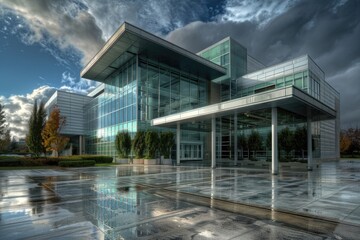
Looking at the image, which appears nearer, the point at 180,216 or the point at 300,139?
the point at 180,216

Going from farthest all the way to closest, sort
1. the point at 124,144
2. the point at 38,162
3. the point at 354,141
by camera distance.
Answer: the point at 354,141
the point at 124,144
the point at 38,162

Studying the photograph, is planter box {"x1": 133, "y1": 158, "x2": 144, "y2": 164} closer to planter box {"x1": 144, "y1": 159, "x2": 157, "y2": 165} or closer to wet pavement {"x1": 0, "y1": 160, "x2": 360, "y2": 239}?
planter box {"x1": 144, "y1": 159, "x2": 157, "y2": 165}

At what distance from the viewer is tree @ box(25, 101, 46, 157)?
1208 inches

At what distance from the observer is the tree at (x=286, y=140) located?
2959cm

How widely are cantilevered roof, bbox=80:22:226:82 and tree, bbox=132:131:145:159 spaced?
1222 centimetres

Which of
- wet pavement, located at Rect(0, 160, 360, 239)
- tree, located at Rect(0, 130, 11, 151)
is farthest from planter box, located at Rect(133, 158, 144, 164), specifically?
tree, located at Rect(0, 130, 11, 151)

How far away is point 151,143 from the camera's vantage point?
31641mm

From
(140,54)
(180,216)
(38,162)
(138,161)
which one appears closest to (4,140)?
(38,162)

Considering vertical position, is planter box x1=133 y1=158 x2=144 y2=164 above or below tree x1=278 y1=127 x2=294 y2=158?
below

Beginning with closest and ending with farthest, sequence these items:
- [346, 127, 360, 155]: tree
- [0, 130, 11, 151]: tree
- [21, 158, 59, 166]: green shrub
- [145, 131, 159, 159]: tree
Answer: [21, 158, 59, 166]: green shrub < [145, 131, 159, 159]: tree < [0, 130, 11, 151]: tree < [346, 127, 360, 155]: tree

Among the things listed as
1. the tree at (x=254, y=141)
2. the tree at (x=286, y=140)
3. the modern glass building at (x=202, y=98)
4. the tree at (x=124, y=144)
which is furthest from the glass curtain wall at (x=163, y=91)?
the tree at (x=286, y=140)

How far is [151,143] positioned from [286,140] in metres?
18.4

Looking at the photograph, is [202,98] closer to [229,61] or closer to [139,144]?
[229,61]

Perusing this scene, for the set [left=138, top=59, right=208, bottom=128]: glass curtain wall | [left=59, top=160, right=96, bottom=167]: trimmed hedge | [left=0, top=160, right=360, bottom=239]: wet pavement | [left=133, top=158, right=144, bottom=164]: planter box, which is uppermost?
[left=138, top=59, right=208, bottom=128]: glass curtain wall
